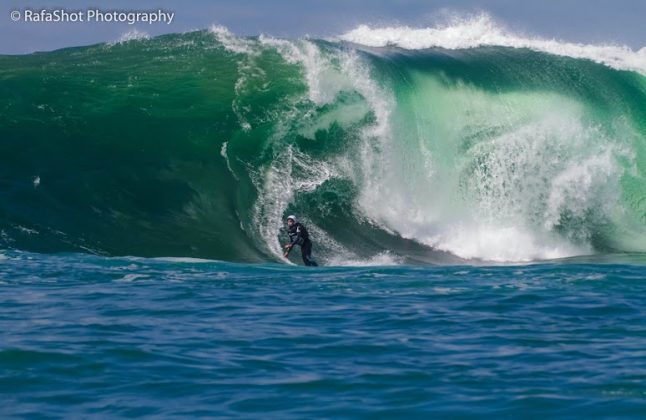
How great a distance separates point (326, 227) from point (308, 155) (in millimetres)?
1621

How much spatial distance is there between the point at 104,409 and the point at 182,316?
9.67 ft

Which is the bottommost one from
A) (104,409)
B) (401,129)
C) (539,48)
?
(104,409)

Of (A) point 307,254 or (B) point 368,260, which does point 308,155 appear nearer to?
(B) point 368,260

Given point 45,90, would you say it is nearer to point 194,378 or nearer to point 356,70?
point 356,70

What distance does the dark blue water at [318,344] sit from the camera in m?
7.16

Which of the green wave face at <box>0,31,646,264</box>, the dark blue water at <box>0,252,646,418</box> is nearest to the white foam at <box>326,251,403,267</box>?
the green wave face at <box>0,31,646,264</box>

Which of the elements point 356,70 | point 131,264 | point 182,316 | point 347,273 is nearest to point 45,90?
point 356,70

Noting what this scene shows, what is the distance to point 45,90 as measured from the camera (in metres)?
19.8

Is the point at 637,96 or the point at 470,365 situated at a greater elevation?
the point at 637,96

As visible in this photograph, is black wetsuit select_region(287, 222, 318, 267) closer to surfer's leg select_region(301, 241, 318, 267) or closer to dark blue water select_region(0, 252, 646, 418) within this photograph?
surfer's leg select_region(301, 241, 318, 267)

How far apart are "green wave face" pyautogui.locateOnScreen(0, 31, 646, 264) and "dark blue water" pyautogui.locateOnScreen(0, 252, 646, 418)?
14.1 ft

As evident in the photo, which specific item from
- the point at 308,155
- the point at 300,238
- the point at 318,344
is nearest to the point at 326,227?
the point at 308,155

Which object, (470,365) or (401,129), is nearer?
(470,365)

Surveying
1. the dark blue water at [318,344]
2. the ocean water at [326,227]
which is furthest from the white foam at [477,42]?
the dark blue water at [318,344]
